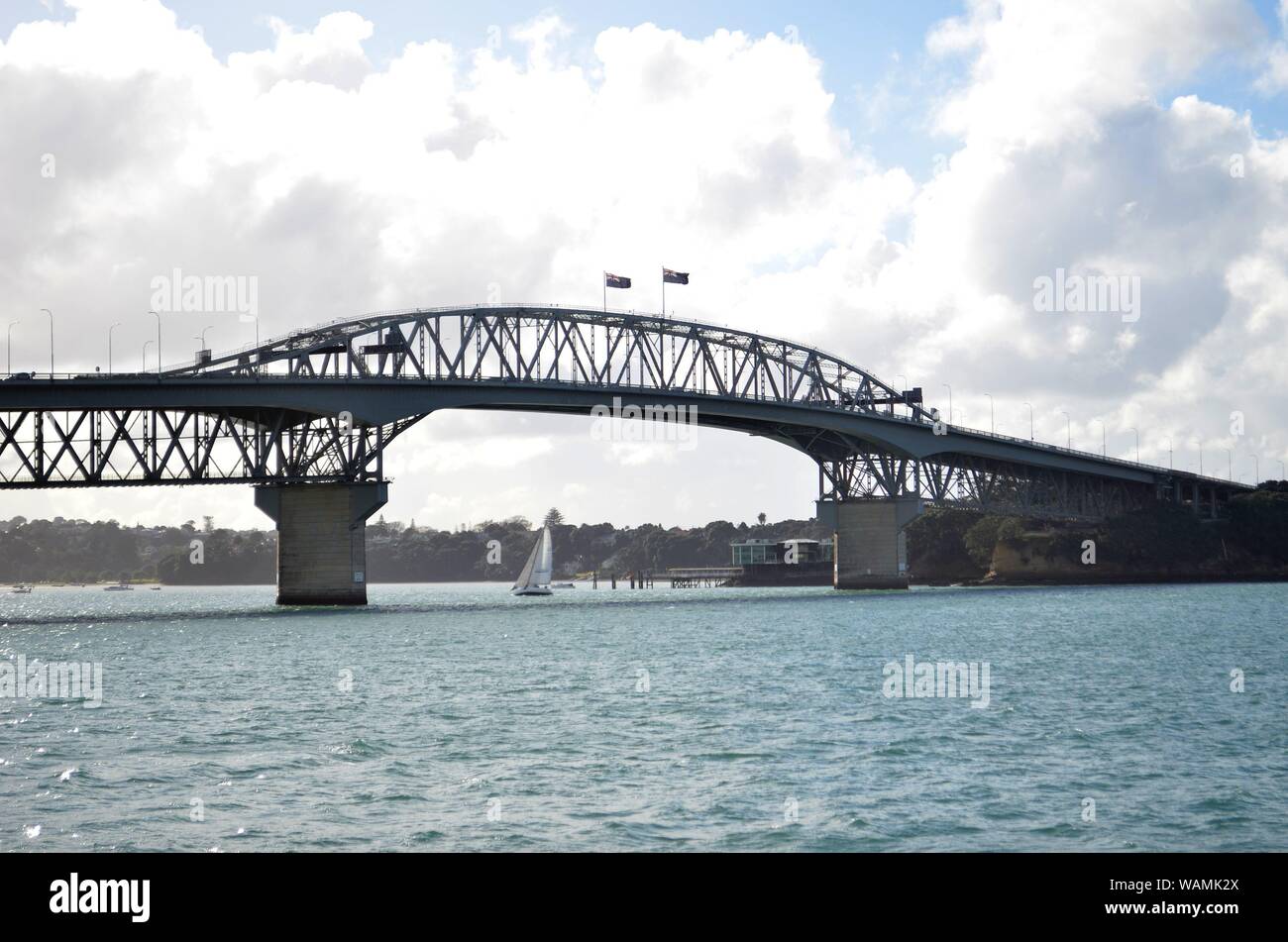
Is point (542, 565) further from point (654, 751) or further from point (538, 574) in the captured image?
point (654, 751)

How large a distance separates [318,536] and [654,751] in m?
83.3

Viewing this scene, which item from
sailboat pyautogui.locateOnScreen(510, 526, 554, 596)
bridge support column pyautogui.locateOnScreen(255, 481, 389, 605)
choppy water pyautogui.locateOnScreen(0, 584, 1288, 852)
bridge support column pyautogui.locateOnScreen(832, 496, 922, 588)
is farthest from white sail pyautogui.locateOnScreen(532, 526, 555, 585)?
choppy water pyautogui.locateOnScreen(0, 584, 1288, 852)

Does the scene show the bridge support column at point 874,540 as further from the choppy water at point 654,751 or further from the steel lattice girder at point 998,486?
the choppy water at point 654,751

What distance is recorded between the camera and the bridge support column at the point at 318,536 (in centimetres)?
10900

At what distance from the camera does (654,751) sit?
3086 centimetres

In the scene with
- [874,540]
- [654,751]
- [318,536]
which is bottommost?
[654,751]

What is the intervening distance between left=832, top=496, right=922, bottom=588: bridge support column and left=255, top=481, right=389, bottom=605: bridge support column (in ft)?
211

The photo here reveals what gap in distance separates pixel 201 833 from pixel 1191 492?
19467cm

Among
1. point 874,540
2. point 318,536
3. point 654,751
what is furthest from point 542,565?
point 654,751

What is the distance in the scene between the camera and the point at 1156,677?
159ft
